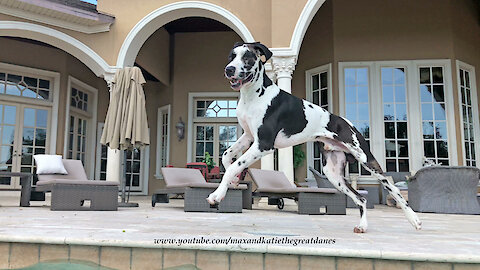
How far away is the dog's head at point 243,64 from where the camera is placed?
2389 millimetres

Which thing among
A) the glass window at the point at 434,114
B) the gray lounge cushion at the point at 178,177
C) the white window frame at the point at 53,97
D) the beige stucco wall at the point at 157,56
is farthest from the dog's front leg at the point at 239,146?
the white window frame at the point at 53,97

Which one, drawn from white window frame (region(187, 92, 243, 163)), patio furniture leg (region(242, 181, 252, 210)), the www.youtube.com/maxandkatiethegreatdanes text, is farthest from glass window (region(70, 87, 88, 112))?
the www.youtube.com/maxandkatiethegreatdanes text

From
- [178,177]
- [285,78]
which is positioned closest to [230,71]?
[178,177]

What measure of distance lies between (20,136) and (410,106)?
914 centimetres

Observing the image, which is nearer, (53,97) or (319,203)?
(319,203)

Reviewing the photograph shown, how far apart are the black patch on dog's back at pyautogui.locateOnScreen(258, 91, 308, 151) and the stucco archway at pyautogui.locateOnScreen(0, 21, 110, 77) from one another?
641 cm

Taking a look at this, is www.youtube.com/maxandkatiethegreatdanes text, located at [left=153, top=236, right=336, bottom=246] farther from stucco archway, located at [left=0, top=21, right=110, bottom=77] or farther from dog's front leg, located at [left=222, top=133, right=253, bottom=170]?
stucco archway, located at [left=0, top=21, right=110, bottom=77]

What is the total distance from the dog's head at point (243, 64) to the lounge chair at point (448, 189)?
184 inches

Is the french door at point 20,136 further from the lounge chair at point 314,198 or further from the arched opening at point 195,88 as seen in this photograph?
the lounge chair at point 314,198

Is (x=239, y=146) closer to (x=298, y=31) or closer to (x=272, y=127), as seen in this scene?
(x=272, y=127)

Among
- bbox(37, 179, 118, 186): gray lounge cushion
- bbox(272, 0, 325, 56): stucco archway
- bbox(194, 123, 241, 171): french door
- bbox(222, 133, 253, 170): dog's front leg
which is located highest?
bbox(272, 0, 325, 56): stucco archway

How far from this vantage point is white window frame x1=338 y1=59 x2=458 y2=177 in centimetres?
865

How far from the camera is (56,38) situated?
26.9ft

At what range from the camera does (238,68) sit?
2.41 metres
